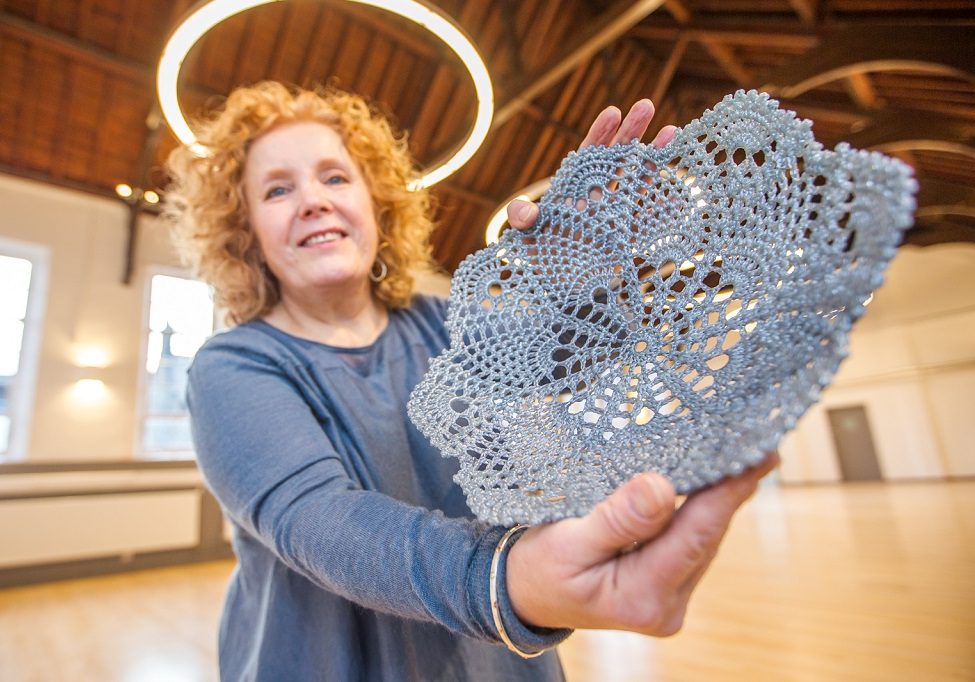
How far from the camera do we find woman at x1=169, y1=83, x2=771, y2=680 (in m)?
0.39

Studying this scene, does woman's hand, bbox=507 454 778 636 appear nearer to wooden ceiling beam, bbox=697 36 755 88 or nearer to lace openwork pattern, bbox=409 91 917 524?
lace openwork pattern, bbox=409 91 917 524

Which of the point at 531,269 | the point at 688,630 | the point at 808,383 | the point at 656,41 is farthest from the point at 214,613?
the point at 656,41

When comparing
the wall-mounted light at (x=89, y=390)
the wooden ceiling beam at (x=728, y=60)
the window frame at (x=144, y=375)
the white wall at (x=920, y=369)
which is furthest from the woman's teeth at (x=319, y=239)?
the white wall at (x=920, y=369)

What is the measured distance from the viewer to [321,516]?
1.76 feet

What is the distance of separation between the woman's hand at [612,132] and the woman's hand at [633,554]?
14.3 inches

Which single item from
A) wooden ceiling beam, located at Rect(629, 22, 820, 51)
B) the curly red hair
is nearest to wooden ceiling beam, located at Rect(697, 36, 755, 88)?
wooden ceiling beam, located at Rect(629, 22, 820, 51)

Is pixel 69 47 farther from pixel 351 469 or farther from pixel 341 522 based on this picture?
pixel 341 522

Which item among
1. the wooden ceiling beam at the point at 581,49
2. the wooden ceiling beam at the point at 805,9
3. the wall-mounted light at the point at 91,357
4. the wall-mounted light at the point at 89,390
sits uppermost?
the wooden ceiling beam at the point at 805,9

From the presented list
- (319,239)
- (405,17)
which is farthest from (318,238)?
(405,17)

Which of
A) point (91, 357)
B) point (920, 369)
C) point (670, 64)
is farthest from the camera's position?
point (920, 369)

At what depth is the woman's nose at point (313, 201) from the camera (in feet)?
2.97

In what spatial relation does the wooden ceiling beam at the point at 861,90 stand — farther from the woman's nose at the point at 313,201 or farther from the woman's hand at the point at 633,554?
the woman's hand at the point at 633,554

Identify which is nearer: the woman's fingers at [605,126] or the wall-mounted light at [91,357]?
the woman's fingers at [605,126]

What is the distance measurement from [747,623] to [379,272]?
2.82 meters
